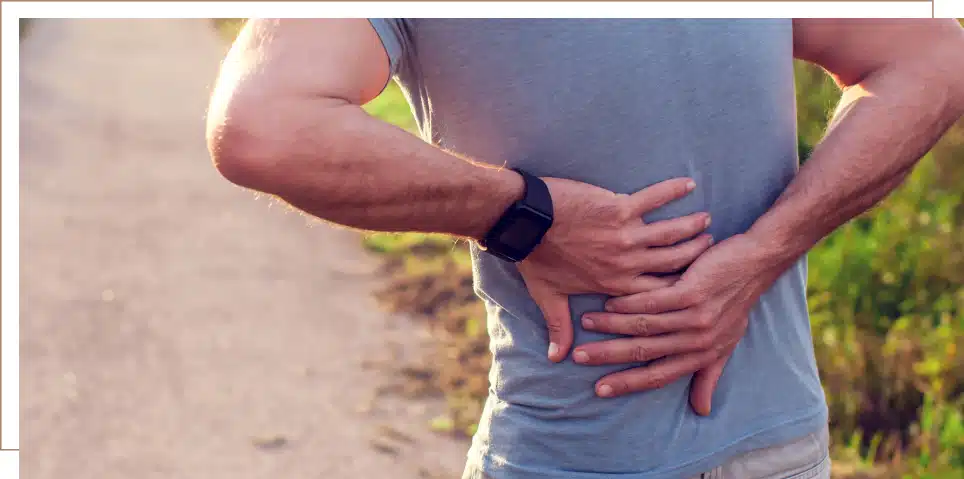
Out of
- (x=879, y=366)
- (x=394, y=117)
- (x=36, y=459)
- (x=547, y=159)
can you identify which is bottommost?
(x=36, y=459)

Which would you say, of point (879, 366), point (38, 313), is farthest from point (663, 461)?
point (38, 313)

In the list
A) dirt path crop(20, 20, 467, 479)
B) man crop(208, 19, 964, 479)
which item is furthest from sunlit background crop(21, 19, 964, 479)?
man crop(208, 19, 964, 479)

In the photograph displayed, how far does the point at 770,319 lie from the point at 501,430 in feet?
1.54

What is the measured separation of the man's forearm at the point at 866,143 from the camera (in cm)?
182

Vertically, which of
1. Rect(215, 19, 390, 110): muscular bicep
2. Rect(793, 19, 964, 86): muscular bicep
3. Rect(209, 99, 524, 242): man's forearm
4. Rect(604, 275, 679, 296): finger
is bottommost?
Rect(604, 275, 679, 296): finger

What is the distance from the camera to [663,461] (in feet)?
5.57

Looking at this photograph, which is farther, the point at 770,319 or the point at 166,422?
the point at 166,422

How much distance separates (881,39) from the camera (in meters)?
1.88

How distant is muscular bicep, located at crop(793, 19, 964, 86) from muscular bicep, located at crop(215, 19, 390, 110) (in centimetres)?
79

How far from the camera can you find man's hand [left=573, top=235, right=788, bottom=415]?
5.53ft

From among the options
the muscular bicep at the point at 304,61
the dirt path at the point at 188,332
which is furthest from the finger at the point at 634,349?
the dirt path at the point at 188,332

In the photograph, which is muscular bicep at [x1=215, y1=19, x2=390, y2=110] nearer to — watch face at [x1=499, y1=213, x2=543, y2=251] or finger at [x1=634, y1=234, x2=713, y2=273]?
watch face at [x1=499, y1=213, x2=543, y2=251]

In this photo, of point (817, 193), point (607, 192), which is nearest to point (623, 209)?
point (607, 192)

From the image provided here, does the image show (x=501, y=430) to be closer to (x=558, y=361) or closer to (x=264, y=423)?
(x=558, y=361)
